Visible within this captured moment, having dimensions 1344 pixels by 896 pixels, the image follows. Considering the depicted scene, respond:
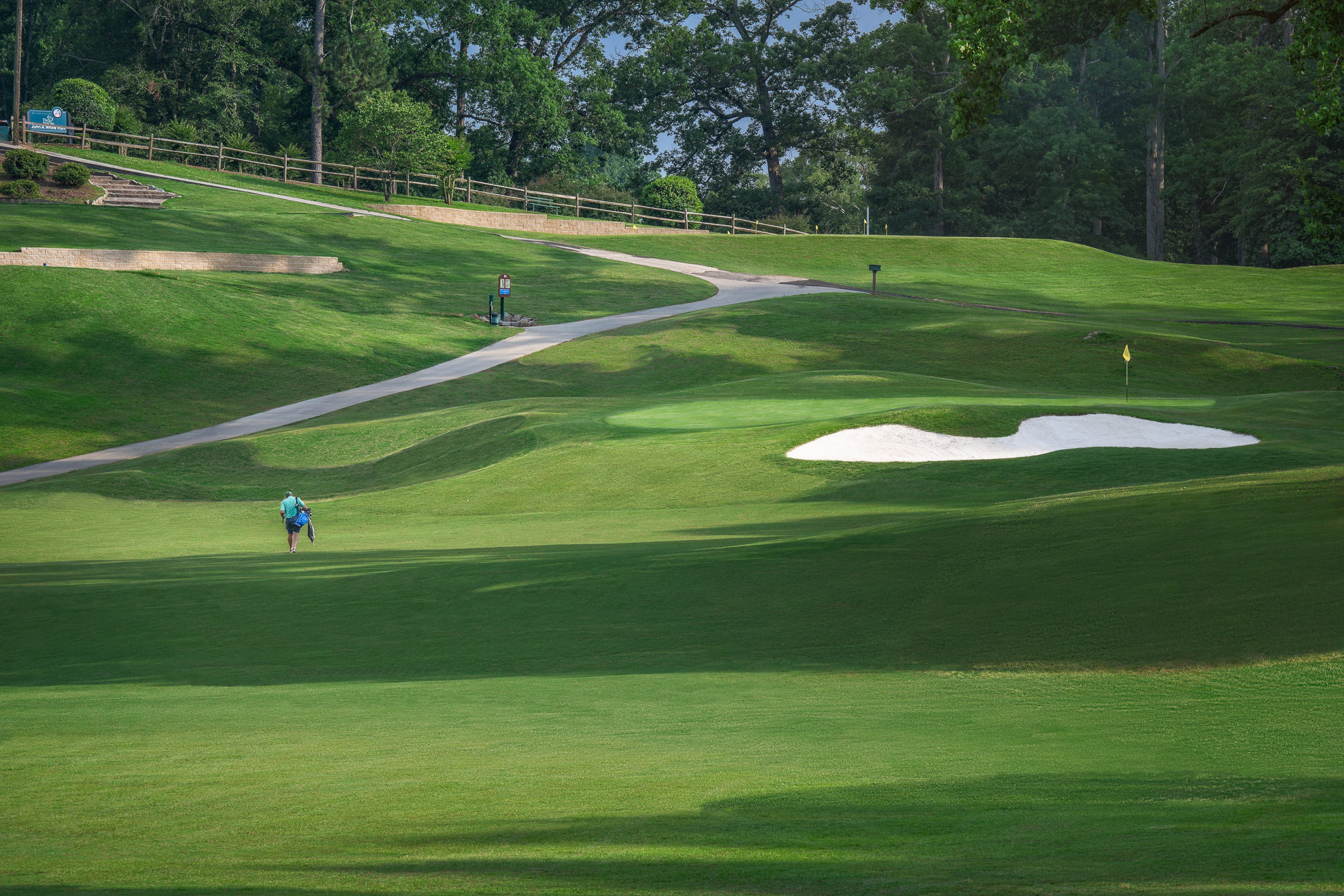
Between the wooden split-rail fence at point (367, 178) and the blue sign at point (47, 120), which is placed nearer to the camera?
the blue sign at point (47, 120)

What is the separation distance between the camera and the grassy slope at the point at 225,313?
3916cm

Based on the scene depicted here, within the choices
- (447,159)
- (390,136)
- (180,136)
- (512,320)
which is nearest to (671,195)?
(447,159)

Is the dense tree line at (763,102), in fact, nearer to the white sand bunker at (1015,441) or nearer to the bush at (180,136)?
the bush at (180,136)

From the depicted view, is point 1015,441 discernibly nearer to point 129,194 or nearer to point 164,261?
point 164,261

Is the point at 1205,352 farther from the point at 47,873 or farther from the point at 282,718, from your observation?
the point at 47,873

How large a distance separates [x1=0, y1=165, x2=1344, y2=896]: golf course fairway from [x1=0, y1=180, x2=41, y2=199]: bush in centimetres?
3651

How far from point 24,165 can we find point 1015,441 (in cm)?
5796

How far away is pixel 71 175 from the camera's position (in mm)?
63750

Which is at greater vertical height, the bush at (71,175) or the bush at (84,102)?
the bush at (84,102)

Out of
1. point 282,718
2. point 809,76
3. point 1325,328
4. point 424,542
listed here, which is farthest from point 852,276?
point 282,718

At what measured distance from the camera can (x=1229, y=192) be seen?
9900 centimetres

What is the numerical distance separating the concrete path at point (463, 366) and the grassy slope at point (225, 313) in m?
1.17

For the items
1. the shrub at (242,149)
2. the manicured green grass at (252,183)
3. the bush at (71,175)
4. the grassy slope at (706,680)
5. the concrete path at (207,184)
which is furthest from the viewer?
the shrub at (242,149)

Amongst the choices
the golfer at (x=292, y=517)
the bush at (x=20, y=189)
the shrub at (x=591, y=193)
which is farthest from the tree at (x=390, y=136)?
the golfer at (x=292, y=517)
